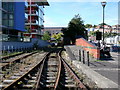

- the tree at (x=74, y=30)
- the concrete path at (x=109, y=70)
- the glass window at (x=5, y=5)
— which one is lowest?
the concrete path at (x=109, y=70)

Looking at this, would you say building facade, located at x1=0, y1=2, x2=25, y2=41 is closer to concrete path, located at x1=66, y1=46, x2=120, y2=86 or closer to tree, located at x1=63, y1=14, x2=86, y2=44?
tree, located at x1=63, y1=14, x2=86, y2=44

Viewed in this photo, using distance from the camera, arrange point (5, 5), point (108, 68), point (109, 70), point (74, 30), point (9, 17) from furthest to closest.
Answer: point (74, 30) → point (9, 17) → point (5, 5) → point (108, 68) → point (109, 70)

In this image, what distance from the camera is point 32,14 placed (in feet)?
201

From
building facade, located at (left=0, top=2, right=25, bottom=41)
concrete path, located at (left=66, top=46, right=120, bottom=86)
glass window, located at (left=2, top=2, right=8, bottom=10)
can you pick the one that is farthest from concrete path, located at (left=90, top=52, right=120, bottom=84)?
glass window, located at (left=2, top=2, right=8, bottom=10)

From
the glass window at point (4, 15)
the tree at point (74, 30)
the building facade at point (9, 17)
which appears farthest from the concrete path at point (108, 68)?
the tree at point (74, 30)

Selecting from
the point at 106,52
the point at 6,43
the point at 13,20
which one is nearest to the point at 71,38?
the point at 13,20

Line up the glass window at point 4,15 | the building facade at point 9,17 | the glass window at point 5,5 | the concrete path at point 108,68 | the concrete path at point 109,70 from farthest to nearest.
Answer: the glass window at point 5,5
the glass window at point 4,15
the building facade at point 9,17
the concrete path at point 108,68
the concrete path at point 109,70

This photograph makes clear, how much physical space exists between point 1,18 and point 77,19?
90.7 ft

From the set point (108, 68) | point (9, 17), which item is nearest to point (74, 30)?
point (9, 17)

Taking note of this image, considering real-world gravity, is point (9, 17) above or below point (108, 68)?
above

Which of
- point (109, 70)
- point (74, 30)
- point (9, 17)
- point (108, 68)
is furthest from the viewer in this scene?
point (74, 30)

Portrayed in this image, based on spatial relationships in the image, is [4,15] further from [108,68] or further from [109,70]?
[109,70]

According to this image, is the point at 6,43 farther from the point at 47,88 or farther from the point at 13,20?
the point at 47,88

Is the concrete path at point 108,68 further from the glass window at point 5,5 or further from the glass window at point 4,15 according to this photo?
the glass window at point 5,5
